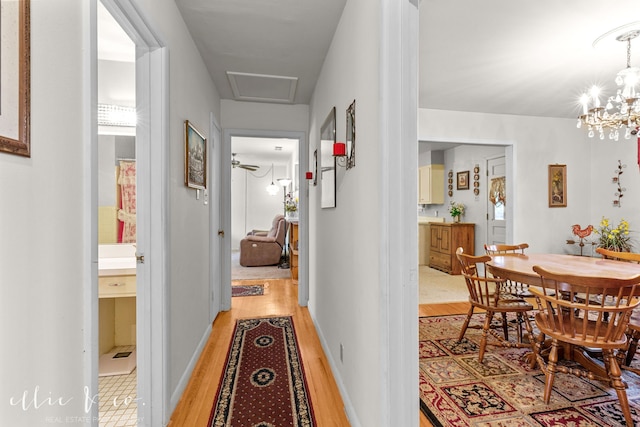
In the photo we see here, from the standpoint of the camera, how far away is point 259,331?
9.96 feet

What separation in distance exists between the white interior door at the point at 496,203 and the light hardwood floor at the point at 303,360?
1876 millimetres

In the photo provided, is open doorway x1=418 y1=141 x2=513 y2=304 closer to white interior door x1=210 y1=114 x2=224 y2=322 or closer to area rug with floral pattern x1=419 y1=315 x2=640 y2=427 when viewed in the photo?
area rug with floral pattern x1=419 y1=315 x2=640 y2=427

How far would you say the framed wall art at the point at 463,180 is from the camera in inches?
237

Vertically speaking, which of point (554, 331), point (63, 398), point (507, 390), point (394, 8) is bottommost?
point (507, 390)

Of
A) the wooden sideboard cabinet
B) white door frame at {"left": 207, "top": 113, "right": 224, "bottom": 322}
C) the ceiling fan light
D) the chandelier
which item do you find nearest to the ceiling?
the chandelier

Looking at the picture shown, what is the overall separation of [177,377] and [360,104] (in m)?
2.01

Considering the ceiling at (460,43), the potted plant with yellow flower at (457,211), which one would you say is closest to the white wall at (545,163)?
the ceiling at (460,43)

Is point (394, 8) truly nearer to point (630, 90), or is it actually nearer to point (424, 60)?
point (424, 60)

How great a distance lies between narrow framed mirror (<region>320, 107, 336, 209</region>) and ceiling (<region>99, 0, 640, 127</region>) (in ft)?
2.09

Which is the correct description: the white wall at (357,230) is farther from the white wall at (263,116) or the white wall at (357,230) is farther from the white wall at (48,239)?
the white wall at (263,116)

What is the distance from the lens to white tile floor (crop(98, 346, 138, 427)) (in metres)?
1.79

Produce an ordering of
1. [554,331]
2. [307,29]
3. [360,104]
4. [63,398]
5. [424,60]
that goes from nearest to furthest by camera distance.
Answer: [63,398] < [360,104] < [554,331] < [307,29] < [424,60]

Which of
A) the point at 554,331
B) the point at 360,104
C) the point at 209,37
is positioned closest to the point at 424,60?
the point at 360,104

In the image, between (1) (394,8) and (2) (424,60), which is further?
(2) (424,60)
